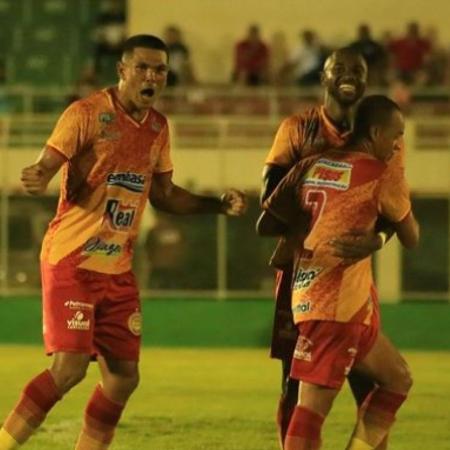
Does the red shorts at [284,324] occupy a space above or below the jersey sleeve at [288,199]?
below

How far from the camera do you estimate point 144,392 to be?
13.0 m

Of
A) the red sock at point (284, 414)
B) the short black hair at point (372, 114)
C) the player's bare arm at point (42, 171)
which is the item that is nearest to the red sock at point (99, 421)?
the red sock at point (284, 414)

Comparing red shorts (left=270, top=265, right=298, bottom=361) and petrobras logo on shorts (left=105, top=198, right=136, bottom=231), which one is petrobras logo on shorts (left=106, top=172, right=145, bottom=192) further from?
red shorts (left=270, top=265, right=298, bottom=361)

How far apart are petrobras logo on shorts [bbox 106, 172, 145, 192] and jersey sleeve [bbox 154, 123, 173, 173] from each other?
20 cm

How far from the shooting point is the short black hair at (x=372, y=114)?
7.02 meters

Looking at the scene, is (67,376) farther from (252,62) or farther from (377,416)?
(252,62)

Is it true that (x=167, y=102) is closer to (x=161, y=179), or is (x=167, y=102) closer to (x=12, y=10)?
(x=12, y=10)

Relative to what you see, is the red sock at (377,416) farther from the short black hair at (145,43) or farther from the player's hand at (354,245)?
the short black hair at (145,43)

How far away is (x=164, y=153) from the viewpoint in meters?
8.04

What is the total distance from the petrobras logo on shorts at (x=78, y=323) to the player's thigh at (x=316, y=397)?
121 cm

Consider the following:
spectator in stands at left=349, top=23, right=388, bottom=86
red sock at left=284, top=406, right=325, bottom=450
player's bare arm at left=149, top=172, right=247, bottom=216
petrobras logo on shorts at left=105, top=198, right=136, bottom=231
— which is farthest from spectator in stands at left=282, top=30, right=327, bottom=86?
red sock at left=284, top=406, right=325, bottom=450

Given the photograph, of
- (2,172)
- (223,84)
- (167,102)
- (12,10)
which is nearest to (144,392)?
(2,172)

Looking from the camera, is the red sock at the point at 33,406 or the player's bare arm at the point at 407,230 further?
the red sock at the point at 33,406

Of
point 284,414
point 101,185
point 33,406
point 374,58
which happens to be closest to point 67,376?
point 33,406
